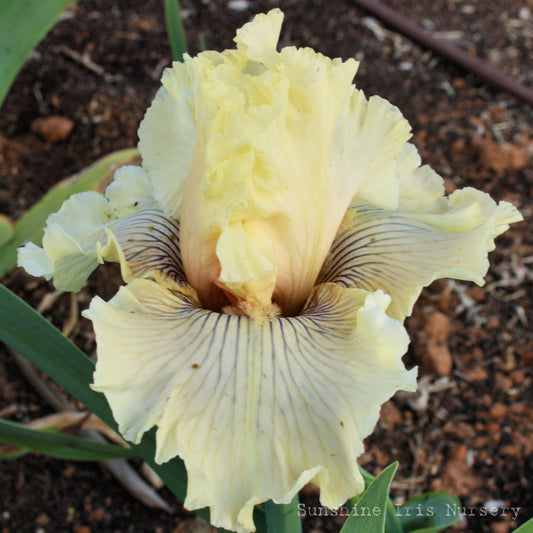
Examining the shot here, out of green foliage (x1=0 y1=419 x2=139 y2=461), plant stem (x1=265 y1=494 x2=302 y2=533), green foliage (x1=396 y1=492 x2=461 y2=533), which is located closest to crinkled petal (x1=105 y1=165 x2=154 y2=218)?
green foliage (x1=0 y1=419 x2=139 y2=461)

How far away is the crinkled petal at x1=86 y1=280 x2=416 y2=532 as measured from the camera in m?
0.80

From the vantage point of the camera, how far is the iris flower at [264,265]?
82 cm

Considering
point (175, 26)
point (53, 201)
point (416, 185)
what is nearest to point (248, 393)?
point (416, 185)

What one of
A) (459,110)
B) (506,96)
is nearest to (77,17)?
(459,110)

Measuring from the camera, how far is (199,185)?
955 mm

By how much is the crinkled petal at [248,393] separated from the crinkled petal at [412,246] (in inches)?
5.1

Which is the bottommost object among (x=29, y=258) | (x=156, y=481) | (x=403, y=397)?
(x=403, y=397)

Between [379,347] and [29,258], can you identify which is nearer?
[379,347]

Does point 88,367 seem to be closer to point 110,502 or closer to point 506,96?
point 110,502

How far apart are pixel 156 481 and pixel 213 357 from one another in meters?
0.95

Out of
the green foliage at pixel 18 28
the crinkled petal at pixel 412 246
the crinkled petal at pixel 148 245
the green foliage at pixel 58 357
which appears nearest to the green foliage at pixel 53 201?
the green foliage at pixel 18 28

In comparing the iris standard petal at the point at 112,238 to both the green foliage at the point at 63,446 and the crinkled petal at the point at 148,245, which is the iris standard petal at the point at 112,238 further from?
the green foliage at the point at 63,446

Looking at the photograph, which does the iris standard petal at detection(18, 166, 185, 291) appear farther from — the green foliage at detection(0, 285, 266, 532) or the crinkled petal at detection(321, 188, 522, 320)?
the crinkled petal at detection(321, 188, 522, 320)

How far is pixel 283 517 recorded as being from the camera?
3.07 ft
